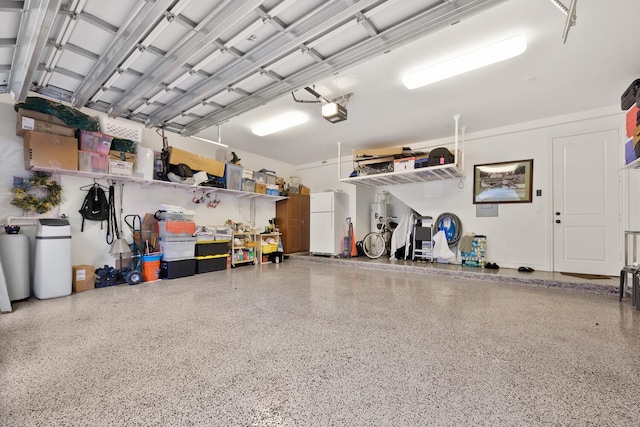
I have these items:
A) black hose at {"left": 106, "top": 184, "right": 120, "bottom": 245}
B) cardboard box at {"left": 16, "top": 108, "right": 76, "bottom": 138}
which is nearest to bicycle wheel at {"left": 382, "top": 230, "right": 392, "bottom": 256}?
black hose at {"left": 106, "top": 184, "right": 120, "bottom": 245}

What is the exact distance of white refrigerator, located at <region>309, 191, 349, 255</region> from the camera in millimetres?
7410

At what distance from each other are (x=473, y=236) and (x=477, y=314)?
3.26 meters

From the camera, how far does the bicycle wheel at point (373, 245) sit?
24.0ft

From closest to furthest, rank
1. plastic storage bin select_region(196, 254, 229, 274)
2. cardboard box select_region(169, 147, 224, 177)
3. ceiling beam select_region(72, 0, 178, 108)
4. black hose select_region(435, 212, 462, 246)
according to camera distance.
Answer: ceiling beam select_region(72, 0, 178, 108) < cardboard box select_region(169, 147, 224, 177) < plastic storage bin select_region(196, 254, 229, 274) < black hose select_region(435, 212, 462, 246)

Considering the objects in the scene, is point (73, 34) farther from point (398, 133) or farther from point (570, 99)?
point (570, 99)

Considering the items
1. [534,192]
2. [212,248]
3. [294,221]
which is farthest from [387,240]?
[212,248]

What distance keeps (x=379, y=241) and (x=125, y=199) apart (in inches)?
235

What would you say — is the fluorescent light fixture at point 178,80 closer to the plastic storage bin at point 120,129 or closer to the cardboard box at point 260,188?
the plastic storage bin at point 120,129

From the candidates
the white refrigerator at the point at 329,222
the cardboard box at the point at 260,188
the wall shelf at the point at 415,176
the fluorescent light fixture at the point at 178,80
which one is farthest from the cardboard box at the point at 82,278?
the wall shelf at the point at 415,176

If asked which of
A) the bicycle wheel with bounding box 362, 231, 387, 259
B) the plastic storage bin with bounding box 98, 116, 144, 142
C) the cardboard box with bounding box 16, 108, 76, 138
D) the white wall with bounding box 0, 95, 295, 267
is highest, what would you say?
the plastic storage bin with bounding box 98, 116, 144, 142

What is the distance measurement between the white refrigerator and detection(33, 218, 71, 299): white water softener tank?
529 centimetres

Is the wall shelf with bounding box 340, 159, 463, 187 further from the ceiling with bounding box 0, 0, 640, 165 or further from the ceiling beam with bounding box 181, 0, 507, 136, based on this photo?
the ceiling beam with bounding box 181, 0, 507, 136

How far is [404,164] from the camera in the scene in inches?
230

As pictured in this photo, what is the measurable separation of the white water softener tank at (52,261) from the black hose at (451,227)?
710cm
